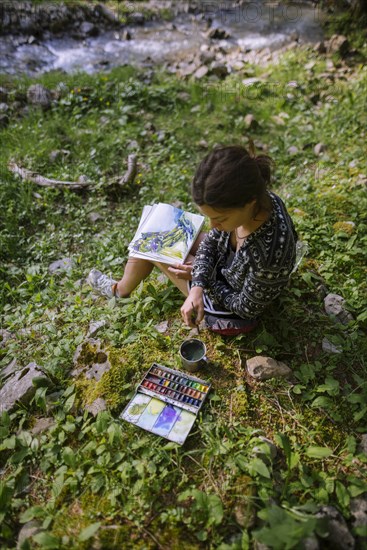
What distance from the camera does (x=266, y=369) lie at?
8.21ft

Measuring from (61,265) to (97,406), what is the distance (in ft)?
6.56

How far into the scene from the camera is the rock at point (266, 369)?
2.51m

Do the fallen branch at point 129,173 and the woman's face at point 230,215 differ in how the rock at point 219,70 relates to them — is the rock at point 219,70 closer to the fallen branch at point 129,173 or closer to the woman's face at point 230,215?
the fallen branch at point 129,173

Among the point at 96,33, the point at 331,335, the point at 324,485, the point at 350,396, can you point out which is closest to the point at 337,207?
the point at 331,335

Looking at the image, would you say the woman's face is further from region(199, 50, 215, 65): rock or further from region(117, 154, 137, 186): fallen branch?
region(199, 50, 215, 65): rock

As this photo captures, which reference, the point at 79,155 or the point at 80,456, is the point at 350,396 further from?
the point at 79,155

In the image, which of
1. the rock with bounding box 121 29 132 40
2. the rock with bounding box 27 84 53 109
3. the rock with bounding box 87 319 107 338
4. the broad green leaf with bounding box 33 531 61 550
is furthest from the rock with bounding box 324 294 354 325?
the rock with bounding box 121 29 132 40

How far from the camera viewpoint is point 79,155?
17.1ft

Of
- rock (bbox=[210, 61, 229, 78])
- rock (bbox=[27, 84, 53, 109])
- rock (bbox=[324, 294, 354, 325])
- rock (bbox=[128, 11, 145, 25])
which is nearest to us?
rock (bbox=[324, 294, 354, 325])

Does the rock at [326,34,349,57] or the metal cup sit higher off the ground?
the rock at [326,34,349,57]

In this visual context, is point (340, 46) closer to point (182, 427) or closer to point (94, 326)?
point (94, 326)

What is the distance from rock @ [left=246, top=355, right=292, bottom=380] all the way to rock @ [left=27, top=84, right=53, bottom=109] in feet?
17.9

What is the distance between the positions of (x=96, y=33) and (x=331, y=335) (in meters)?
9.34

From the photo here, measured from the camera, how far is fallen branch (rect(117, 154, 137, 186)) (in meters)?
4.79
